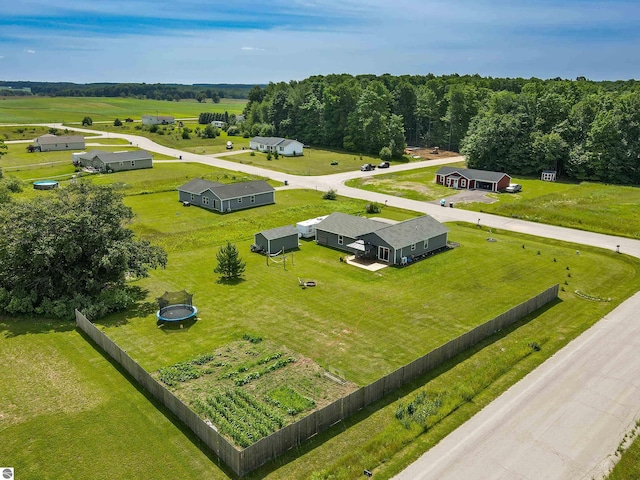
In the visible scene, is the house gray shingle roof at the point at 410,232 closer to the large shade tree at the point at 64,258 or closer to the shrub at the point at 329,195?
the large shade tree at the point at 64,258

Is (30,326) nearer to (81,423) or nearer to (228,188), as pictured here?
(81,423)

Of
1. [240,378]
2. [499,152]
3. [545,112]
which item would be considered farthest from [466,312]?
[545,112]

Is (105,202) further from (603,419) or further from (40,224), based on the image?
(603,419)

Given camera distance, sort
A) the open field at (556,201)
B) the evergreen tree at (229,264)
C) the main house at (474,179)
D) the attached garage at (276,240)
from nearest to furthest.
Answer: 1. the evergreen tree at (229,264)
2. the attached garage at (276,240)
3. the open field at (556,201)
4. the main house at (474,179)

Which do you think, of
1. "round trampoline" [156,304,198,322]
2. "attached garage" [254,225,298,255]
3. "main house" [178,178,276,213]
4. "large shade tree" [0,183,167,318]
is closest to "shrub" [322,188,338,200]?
"main house" [178,178,276,213]

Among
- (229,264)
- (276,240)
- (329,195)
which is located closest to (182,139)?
(329,195)

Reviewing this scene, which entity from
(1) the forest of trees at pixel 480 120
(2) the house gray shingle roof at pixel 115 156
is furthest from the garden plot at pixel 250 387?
(1) the forest of trees at pixel 480 120

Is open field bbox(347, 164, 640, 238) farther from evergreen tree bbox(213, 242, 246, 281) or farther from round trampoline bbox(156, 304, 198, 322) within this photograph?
round trampoline bbox(156, 304, 198, 322)
